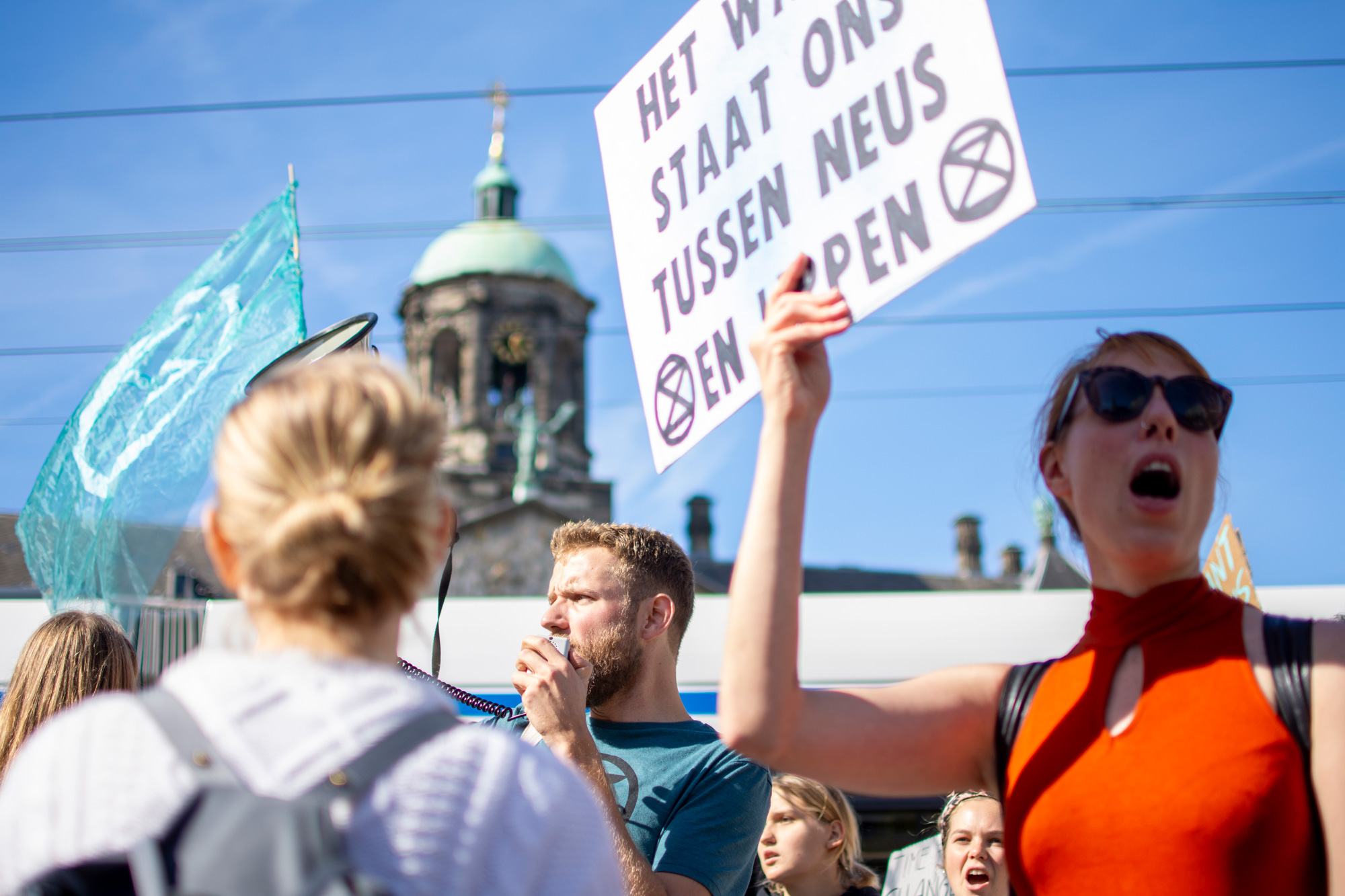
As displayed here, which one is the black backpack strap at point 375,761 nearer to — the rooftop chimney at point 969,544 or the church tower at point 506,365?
the church tower at point 506,365

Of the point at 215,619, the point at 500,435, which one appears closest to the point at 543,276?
the point at 500,435

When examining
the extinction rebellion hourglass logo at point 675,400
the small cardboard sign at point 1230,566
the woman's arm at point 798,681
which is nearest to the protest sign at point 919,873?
the small cardboard sign at point 1230,566

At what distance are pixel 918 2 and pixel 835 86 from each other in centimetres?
19

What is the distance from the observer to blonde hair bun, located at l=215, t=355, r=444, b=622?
1.23 m

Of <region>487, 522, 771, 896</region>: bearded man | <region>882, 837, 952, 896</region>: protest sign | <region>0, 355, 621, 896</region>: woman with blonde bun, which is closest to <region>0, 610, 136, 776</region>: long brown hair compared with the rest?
<region>487, 522, 771, 896</region>: bearded man

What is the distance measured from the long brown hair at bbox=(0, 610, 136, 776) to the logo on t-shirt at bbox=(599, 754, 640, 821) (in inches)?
42.0

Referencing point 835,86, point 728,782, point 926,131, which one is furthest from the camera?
point 728,782

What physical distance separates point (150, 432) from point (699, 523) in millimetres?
57244

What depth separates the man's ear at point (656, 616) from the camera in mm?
2963

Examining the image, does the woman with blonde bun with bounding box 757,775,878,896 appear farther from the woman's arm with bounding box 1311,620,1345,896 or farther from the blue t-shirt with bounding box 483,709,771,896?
the woman's arm with bounding box 1311,620,1345,896

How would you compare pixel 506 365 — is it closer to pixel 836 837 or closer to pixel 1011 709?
pixel 836 837

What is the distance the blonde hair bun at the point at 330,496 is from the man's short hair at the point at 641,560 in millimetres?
1691

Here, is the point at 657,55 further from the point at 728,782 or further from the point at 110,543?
the point at 110,543

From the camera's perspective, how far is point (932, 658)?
22.5ft
